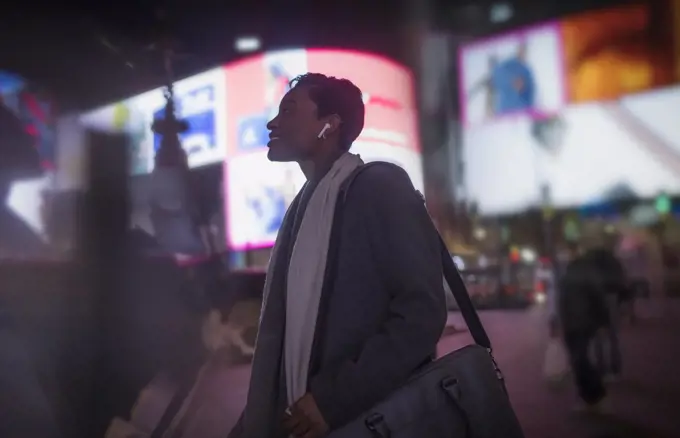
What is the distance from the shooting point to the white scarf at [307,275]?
1.16m

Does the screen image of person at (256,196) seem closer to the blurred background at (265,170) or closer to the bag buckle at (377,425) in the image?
the blurred background at (265,170)

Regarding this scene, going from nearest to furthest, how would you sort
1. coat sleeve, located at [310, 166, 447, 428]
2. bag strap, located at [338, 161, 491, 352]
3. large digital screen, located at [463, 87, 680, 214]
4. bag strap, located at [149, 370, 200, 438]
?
coat sleeve, located at [310, 166, 447, 428]
bag strap, located at [338, 161, 491, 352]
large digital screen, located at [463, 87, 680, 214]
bag strap, located at [149, 370, 200, 438]

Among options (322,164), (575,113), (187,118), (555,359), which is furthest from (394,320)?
(187,118)

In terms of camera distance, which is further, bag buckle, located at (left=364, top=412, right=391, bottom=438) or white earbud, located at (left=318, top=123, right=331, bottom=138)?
white earbud, located at (left=318, top=123, right=331, bottom=138)

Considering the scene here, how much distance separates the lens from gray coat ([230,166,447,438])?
41.8 inches

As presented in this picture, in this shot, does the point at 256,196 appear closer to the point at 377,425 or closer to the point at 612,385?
the point at 377,425

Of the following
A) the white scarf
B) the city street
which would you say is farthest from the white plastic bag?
the white scarf

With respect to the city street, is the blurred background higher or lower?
higher

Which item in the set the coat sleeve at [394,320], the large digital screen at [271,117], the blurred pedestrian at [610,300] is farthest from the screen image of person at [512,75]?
the coat sleeve at [394,320]

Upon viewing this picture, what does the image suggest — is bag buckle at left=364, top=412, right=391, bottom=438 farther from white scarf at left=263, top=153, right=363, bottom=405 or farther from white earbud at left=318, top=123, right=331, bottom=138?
white earbud at left=318, top=123, right=331, bottom=138

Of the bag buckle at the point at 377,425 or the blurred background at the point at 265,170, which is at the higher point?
the blurred background at the point at 265,170

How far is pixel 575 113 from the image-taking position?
1.52 m

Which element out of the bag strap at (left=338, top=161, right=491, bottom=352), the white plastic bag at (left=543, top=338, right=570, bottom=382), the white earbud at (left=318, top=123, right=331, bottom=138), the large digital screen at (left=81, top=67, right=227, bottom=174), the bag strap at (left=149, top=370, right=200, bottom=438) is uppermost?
the large digital screen at (left=81, top=67, right=227, bottom=174)

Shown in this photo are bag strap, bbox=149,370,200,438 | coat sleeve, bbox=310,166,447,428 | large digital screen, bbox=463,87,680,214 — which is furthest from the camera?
bag strap, bbox=149,370,200,438
